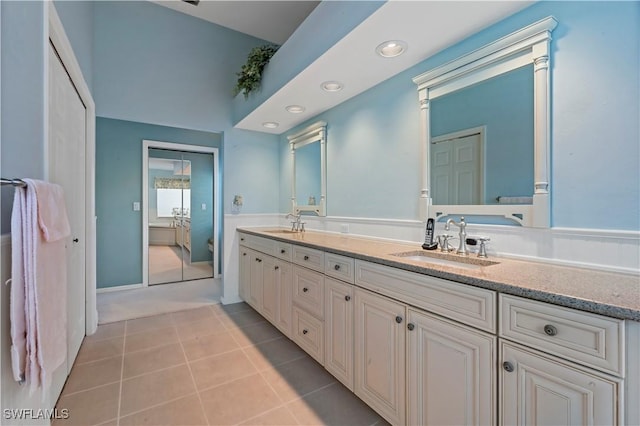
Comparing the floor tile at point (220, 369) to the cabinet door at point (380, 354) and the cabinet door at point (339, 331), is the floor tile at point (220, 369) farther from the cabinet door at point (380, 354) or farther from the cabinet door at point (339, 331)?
the cabinet door at point (380, 354)

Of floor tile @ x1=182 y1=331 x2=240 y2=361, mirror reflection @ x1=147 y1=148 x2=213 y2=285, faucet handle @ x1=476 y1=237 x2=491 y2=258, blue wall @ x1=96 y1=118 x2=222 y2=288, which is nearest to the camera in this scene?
faucet handle @ x1=476 y1=237 x2=491 y2=258

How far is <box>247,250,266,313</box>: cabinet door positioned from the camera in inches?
114

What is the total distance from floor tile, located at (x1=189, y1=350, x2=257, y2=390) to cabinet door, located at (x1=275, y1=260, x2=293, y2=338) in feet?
1.24

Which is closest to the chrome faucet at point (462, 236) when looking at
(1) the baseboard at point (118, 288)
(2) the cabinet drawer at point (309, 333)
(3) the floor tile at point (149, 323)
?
(2) the cabinet drawer at point (309, 333)

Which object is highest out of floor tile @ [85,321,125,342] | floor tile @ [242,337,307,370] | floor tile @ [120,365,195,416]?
floor tile @ [85,321,125,342]

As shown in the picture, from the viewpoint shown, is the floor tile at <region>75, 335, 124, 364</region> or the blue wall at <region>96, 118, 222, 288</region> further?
the blue wall at <region>96, 118, 222, 288</region>

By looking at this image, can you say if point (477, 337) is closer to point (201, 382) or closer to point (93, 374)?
point (201, 382)

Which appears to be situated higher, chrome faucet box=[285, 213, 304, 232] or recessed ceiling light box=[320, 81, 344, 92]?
recessed ceiling light box=[320, 81, 344, 92]

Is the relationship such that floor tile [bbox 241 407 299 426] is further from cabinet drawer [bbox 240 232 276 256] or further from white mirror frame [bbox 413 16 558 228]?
white mirror frame [bbox 413 16 558 228]

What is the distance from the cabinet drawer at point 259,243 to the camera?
2.67 m

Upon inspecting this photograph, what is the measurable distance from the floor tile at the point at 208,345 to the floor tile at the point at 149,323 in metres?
0.53

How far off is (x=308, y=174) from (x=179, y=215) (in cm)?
253

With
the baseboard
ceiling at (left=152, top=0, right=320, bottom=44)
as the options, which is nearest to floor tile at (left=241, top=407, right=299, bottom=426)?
the baseboard

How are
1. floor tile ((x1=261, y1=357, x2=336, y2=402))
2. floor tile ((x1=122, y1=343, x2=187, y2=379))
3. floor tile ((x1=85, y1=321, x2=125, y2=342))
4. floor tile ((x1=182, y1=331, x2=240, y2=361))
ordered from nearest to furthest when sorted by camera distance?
floor tile ((x1=261, y1=357, x2=336, y2=402))
floor tile ((x1=122, y1=343, x2=187, y2=379))
floor tile ((x1=182, y1=331, x2=240, y2=361))
floor tile ((x1=85, y1=321, x2=125, y2=342))
